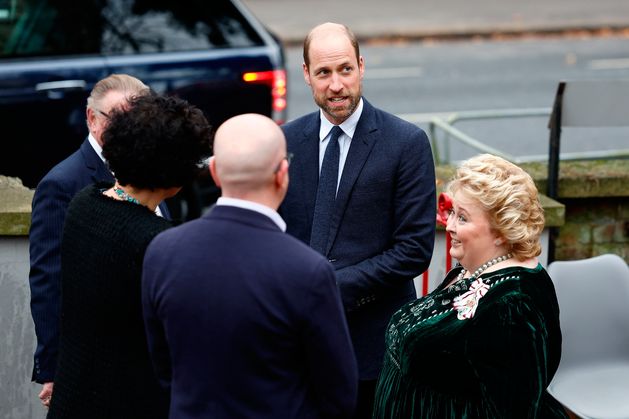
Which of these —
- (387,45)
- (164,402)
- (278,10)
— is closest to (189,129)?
(164,402)

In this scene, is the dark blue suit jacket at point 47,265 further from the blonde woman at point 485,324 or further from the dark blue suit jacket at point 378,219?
the blonde woman at point 485,324

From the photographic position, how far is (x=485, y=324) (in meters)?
3.22

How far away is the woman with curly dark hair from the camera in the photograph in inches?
115

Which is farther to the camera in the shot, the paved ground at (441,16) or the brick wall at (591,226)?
the paved ground at (441,16)

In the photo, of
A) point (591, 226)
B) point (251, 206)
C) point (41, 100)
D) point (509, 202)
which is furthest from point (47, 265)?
point (41, 100)

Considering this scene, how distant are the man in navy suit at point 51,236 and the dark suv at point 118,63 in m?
3.17

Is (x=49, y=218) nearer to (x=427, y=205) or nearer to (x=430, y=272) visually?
(x=427, y=205)

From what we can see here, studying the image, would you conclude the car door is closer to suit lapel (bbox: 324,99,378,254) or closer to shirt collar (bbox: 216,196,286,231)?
suit lapel (bbox: 324,99,378,254)

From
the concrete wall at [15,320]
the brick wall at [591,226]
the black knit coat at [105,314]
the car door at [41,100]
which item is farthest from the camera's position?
the car door at [41,100]

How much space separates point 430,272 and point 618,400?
1.01 meters

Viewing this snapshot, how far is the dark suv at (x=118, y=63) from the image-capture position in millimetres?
6734

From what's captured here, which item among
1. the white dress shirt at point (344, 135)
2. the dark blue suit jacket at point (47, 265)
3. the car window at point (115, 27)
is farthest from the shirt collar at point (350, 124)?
the car window at point (115, 27)

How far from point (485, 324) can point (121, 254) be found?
111 centimetres

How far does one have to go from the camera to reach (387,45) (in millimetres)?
16641
